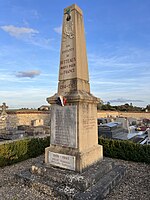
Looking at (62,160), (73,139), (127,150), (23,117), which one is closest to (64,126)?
(73,139)

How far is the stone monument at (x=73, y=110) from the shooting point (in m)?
4.14

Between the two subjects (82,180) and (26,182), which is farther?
(26,182)

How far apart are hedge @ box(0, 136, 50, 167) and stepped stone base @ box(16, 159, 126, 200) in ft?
4.99

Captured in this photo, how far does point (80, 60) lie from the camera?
4.59m

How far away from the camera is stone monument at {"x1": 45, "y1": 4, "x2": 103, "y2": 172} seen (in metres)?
4.14

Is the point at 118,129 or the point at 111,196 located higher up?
the point at 118,129

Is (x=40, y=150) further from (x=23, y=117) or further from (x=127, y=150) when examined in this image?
(x=23, y=117)

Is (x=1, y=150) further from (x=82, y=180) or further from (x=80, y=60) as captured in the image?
(x=80, y=60)

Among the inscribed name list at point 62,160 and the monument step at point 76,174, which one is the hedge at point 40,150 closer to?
the monument step at point 76,174

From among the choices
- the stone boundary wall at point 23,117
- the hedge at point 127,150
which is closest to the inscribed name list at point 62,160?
the hedge at point 127,150

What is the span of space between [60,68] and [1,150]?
10.7 ft

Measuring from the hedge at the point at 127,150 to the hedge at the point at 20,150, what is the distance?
8.23 ft

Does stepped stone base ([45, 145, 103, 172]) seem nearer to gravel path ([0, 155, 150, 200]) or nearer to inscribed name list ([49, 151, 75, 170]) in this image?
inscribed name list ([49, 151, 75, 170])

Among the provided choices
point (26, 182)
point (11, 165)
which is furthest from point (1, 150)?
point (26, 182)
